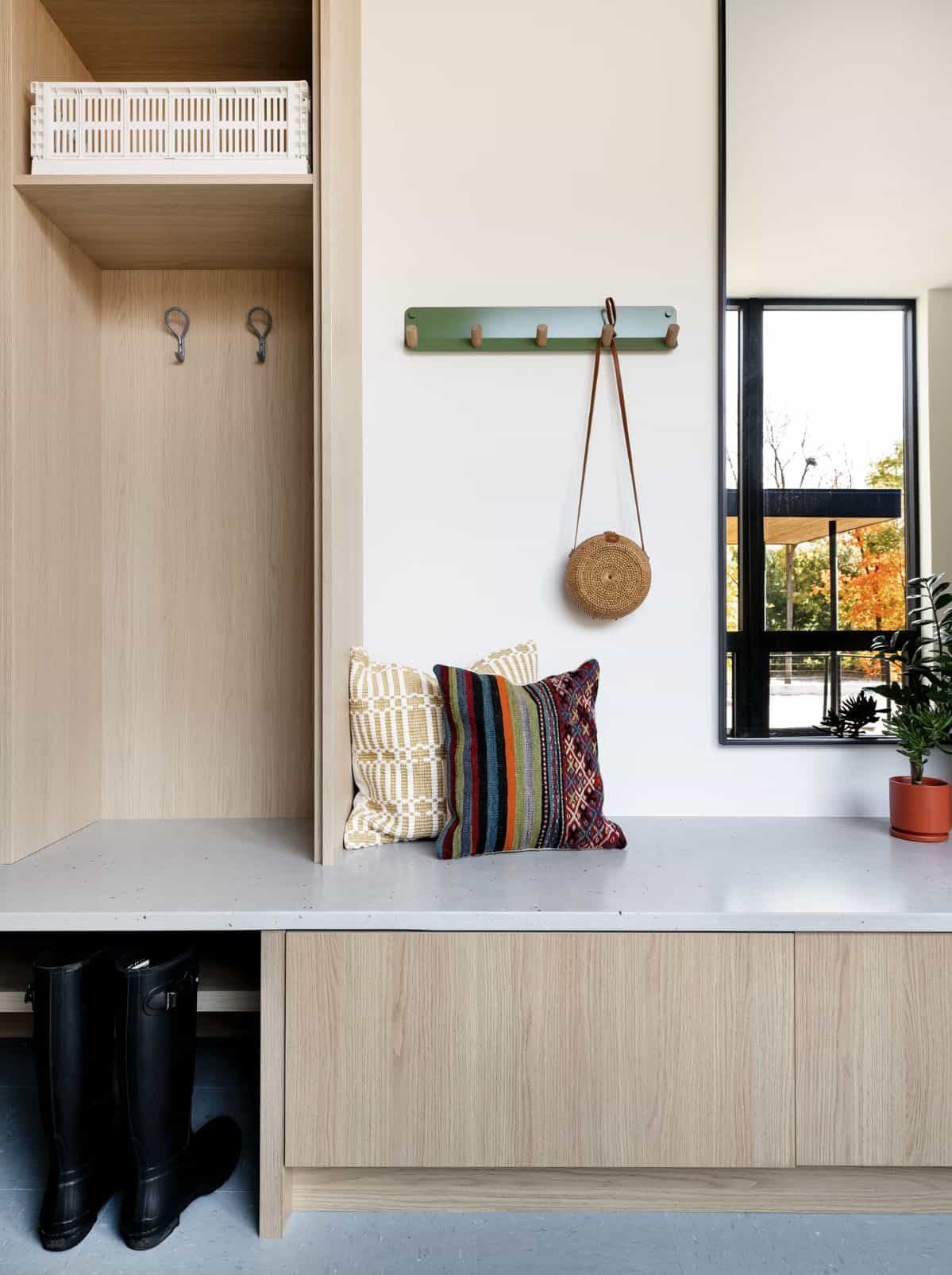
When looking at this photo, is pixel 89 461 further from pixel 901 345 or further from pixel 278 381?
pixel 901 345

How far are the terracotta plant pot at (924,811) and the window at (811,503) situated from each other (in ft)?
0.83

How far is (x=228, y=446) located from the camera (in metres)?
1.90

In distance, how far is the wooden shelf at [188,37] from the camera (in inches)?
63.4

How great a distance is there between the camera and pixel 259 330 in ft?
6.21

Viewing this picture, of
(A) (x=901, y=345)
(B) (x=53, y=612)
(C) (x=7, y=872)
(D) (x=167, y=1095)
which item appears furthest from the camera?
(A) (x=901, y=345)

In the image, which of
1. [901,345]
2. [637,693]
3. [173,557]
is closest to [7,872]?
[173,557]

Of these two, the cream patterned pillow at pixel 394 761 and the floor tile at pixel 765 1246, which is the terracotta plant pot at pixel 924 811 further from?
the cream patterned pillow at pixel 394 761

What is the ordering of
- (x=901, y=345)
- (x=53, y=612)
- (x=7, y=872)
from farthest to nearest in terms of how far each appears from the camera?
(x=901, y=345), (x=53, y=612), (x=7, y=872)

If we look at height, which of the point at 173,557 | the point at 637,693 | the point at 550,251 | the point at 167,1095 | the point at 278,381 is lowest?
the point at 167,1095

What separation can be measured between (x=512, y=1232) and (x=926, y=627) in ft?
4.95

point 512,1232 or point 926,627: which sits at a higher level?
point 926,627

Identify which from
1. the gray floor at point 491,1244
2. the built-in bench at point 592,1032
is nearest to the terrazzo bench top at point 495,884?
the built-in bench at point 592,1032

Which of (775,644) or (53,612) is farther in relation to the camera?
(775,644)

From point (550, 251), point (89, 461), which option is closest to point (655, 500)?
point (550, 251)
